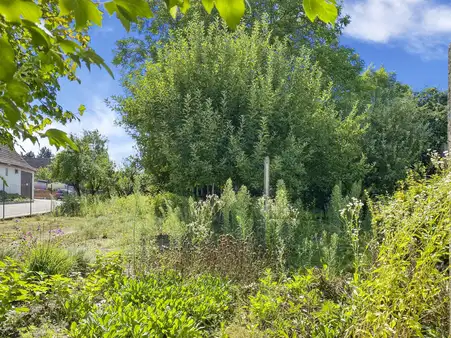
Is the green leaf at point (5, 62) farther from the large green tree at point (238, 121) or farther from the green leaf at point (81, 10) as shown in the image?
the large green tree at point (238, 121)

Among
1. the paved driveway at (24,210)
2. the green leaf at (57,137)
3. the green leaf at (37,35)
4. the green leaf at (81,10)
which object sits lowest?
the paved driveway at (24,210)

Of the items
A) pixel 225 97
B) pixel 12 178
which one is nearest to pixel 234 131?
pixel 225 97

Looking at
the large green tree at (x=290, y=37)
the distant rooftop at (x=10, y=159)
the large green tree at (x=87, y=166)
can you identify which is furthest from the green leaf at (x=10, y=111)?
the distant rooftop at (x=10, y=159)

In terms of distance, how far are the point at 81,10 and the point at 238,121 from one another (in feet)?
25.9

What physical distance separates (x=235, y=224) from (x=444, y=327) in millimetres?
4445

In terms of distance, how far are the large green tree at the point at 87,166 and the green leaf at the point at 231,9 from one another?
20.3 meters

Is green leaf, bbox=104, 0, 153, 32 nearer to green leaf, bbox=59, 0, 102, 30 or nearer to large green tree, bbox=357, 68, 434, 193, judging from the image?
green leaf, bbox=59, 0, 102, 30

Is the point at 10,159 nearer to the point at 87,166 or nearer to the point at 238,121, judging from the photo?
the point at 87,166

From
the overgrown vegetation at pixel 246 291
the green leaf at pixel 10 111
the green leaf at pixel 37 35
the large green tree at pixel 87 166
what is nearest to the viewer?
the green leaf at pixel 37 35

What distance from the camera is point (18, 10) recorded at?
31.5 inches

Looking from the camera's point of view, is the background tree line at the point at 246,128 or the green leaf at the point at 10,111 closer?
the green leaf at the point at 10,111

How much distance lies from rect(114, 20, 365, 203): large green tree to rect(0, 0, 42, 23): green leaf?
689cm

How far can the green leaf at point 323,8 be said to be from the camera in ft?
3.16

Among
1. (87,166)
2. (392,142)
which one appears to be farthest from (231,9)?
(87,166)
